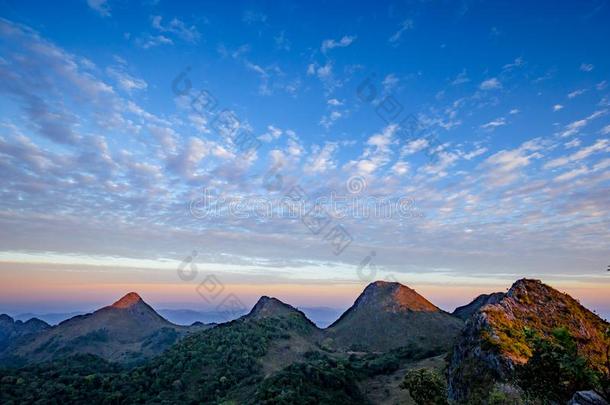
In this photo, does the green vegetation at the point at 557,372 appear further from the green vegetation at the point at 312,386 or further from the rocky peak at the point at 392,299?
the rocky peak at the point at 392,299

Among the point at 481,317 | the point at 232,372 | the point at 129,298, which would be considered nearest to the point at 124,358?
the point at 129,298

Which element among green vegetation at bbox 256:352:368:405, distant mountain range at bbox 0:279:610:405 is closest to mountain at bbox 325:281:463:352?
distant mountain range at bbox 0:279:610:405

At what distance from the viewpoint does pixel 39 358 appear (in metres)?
129

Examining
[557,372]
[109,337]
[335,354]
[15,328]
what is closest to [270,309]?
[335,354]

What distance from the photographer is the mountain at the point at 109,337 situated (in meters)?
132

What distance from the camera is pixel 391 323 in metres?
120

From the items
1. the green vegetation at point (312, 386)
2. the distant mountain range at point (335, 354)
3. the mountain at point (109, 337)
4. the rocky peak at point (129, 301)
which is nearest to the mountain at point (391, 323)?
the distant mountain range at point (335, 354)

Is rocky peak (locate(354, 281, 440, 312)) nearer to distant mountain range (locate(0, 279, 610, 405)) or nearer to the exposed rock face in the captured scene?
distant mountain range (locate(0, 279, 610, 405))

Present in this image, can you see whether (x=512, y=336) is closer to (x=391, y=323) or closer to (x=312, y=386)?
(x=312, y=386)

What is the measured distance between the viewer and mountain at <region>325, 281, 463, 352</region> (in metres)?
110

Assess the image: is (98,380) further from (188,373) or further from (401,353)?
(401,353)

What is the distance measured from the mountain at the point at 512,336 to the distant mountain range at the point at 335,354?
0.63ft

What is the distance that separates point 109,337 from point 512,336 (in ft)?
499

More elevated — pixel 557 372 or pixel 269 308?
pixel 557 372
